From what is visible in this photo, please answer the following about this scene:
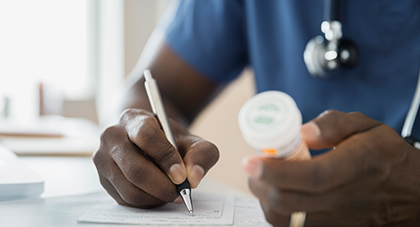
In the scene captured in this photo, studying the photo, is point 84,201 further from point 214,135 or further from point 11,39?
point 11,39

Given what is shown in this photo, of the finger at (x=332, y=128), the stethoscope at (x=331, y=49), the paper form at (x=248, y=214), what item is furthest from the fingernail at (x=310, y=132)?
the stethoscope at (x=331, y=49)

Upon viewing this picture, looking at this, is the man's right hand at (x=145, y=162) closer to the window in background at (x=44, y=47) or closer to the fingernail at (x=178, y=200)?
the fingernail at (x=178, y=200)

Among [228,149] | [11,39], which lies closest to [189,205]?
[228,149]

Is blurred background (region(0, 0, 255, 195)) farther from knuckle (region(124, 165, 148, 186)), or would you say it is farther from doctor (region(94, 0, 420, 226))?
knuckle (region(124, 165, 148, 186))

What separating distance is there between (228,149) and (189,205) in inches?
41.0

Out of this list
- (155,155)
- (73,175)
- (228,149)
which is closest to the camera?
(155,155)

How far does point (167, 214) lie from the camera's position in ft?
1.28

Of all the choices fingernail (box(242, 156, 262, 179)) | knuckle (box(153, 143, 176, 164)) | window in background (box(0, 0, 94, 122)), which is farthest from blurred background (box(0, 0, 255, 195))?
fingernail (box(242, 156, 262, 179))

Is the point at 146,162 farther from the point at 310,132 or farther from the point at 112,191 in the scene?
the point at 310,132

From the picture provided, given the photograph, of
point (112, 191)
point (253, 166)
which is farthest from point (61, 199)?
point (253, 166)

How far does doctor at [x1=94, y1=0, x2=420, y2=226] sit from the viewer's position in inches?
10.8

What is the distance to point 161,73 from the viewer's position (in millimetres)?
823

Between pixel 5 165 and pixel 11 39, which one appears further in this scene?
pixel 11 39

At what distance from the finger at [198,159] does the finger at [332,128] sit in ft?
0.48
